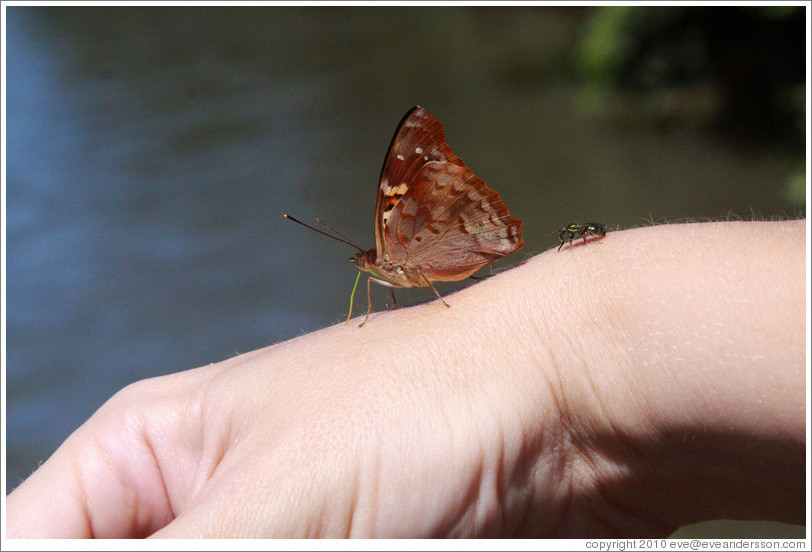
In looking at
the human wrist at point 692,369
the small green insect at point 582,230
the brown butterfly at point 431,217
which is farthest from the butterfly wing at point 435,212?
the human wrist at point 692,369

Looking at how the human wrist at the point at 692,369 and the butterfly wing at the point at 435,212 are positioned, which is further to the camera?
the butterfly wing at the point at 435,212

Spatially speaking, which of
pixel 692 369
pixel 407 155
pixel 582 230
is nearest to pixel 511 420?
pixel 692 369

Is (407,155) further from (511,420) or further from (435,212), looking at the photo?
(511,420)

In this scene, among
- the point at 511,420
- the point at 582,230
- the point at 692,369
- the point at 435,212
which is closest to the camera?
the point at 692,369

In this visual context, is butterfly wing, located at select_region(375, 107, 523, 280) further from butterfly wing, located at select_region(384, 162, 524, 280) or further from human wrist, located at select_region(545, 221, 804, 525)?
human wrist, located at select_region(545, 221, 804, 525)

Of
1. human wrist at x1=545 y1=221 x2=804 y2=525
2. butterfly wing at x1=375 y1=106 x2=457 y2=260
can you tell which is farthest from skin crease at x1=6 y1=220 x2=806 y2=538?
butterfly wing at x1=375 y1=106 x2=457 y2=260

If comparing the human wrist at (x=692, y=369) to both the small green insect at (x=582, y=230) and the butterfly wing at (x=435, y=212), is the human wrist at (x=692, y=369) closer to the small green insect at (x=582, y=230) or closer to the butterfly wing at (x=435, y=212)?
the small green insect at (x=582, y=230)
